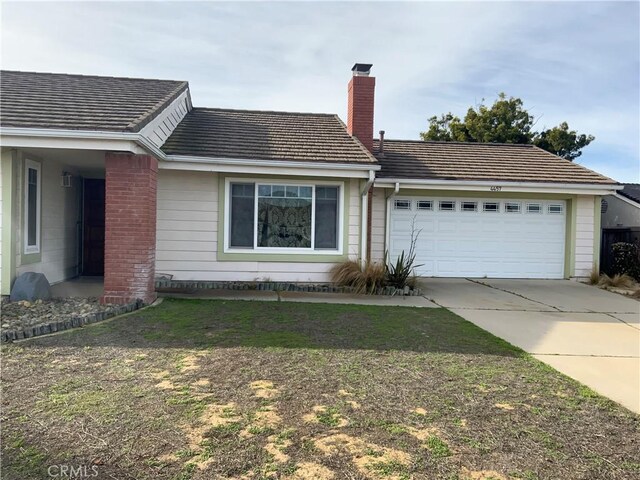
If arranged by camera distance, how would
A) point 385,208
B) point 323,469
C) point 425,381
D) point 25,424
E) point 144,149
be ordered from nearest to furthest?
point 323,469
point 25,424
point 425,381
point 144,149
point 385,208

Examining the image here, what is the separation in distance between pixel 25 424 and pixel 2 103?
7.52 m

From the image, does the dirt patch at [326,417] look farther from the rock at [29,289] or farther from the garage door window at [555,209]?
the garage door window at [555,209]

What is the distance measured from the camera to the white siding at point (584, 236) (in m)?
13.5

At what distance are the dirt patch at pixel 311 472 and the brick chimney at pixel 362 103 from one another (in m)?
10.5

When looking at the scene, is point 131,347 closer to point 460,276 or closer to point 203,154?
point 203,154

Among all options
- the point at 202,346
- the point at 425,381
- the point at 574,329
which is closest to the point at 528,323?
the point at 574,329

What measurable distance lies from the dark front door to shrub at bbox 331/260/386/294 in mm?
6134

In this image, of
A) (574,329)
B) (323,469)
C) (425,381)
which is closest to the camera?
(323,469)

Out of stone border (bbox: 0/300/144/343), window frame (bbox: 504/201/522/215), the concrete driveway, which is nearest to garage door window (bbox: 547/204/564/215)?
window frame (bbox: 504/201/522/215)

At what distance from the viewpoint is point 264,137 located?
39.7 ft

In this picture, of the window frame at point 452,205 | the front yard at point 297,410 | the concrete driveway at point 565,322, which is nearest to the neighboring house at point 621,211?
the concrete driveway at point 565,322

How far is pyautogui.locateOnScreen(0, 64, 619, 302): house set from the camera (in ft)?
27.4

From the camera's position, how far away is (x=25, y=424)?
3781 mm

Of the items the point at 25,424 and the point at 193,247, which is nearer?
the point at 25,424
